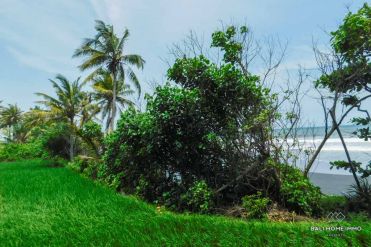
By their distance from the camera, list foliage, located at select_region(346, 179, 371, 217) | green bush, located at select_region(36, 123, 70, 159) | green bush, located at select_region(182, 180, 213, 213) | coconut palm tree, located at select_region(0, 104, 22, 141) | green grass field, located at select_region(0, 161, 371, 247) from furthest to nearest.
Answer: coconut palm tree, located at select_region(0, 104, 22, 141) < green bush, located at select_region(36, 123, 70, 159) < green bush, located at select_region(182, 180, 213, 213) < foliage, located at select_region(346, 179, 371, 217) < green grass field, located at select_region(0, 161, 371, 247)

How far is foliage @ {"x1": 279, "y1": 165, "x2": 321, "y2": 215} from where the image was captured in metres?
5.20

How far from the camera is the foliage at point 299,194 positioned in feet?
17.1

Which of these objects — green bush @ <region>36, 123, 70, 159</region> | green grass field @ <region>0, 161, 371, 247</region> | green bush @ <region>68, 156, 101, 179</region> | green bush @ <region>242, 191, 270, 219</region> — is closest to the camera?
green grass field @ <region>0, 161, 371, 247</region>

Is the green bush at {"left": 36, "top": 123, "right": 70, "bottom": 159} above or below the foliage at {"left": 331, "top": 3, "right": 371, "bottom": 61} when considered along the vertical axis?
below

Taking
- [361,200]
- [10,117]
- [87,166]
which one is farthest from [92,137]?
[10,117]

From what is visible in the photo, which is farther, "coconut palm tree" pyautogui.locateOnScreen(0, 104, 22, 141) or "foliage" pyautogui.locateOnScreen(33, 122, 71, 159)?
"coconut palm tree" pyautogui.locateOnScreen(0, 104, 22, 141)

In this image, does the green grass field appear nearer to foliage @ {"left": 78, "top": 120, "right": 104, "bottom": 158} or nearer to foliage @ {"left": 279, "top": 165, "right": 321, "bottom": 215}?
foliage @ {"left": 279, "top": 165, "right": 321, "bottom": 215}

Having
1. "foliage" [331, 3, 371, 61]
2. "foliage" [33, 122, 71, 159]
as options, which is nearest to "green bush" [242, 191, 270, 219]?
"foliage" [331, 3, 371, 61]

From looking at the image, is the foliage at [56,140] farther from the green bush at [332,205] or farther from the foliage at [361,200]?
the foliage at [361,200]

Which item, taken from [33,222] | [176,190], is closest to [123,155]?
[176,190]

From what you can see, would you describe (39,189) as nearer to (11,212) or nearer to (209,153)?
(11,212)

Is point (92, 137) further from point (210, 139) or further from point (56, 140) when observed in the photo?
point (56, 140)

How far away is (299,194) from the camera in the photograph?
207 inches

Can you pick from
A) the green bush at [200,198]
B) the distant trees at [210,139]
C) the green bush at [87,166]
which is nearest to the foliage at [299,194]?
the distant trees at [210,139]
